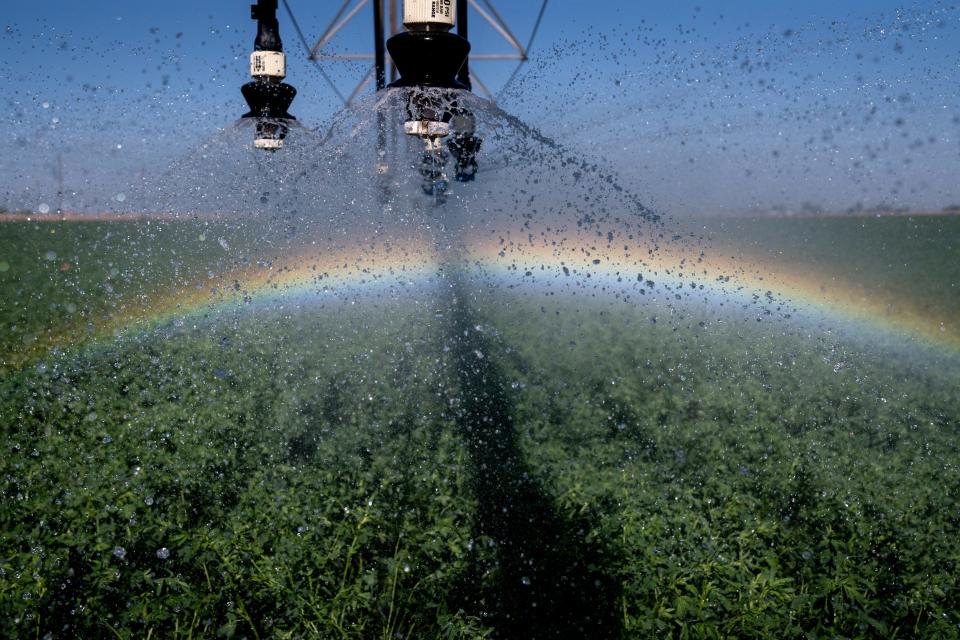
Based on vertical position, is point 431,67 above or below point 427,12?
below

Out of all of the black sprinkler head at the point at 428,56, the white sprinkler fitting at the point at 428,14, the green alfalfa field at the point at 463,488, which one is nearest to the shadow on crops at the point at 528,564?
the green alfalfa field at the point at 463,488

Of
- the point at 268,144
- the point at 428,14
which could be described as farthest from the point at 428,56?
the point at 268,144

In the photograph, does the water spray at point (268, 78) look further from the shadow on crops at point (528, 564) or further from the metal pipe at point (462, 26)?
the shadow on crops at point (528, 564)

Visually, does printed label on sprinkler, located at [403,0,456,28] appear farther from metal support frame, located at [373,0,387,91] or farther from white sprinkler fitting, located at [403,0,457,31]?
metal support frame, located at [373,0,387,91]

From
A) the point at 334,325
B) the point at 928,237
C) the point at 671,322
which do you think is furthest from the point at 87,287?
the point at 928,237

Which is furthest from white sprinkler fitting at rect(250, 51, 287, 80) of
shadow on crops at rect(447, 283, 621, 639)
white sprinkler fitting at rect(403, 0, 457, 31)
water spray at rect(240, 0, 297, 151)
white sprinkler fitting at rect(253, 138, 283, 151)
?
shadow on crops at rect(447, 283, 621, 639)

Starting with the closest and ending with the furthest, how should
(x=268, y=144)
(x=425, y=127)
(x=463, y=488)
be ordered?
(x=463, y=488), (x=425, y=127), (x=268, y=144)

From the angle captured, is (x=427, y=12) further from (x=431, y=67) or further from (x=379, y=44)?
(x=379, y=44)

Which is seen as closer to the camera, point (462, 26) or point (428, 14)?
point (428, 14)
